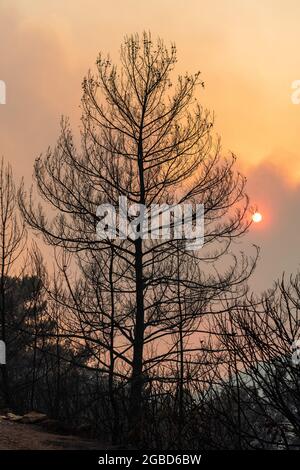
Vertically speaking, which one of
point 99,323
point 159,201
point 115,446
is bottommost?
point 115,446

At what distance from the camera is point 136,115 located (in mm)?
14703

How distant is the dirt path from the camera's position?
8.41m

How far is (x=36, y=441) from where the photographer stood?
351 inches

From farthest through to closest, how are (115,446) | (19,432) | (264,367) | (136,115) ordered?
(136,115) → (19,432) → (115,446) → (264,367)

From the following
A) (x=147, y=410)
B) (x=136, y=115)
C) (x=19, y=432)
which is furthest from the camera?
(x=136, y=115)

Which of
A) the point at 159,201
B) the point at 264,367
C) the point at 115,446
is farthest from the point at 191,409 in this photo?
the point at 159,201

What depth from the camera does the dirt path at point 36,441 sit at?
27.6 feet

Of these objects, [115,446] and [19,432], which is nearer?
[115,446]

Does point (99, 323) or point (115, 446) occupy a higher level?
point (99, 323)

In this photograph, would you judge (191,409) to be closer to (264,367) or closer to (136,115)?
(264,367)

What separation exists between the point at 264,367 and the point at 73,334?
8926 millimetres

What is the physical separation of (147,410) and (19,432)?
3.03 m
